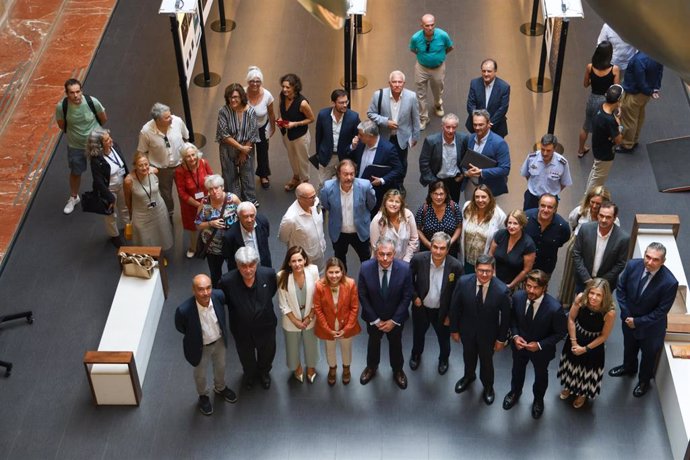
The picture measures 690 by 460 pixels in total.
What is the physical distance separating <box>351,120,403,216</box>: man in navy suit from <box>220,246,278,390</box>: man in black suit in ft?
6.11

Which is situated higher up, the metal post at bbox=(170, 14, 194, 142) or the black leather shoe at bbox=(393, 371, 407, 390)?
the metal post at bbox=(170, 14, 194, 142)

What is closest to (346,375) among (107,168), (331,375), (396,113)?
(331,375)

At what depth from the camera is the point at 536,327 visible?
7.52m

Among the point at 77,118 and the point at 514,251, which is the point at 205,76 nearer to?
the point at 77,118

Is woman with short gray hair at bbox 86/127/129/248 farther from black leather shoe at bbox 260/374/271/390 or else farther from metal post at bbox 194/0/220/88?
metal post at bbox 194/0/220/88

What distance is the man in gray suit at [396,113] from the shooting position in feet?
31.3

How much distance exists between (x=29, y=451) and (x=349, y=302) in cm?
301

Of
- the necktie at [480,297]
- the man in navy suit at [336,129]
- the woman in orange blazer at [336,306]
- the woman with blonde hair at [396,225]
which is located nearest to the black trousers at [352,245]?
the woman with blonde hair at [396,225]

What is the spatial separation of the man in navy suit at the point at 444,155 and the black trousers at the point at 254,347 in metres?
2.33

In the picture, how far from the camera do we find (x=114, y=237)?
10.1 metres

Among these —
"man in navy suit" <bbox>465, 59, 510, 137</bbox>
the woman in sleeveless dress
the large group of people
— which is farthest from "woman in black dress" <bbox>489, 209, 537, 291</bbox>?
the woman in sleeveless dress

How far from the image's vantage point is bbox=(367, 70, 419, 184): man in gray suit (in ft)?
31.3

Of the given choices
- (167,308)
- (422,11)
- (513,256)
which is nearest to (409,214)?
(513,256)

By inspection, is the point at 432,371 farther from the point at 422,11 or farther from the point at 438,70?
the point at 422,11
